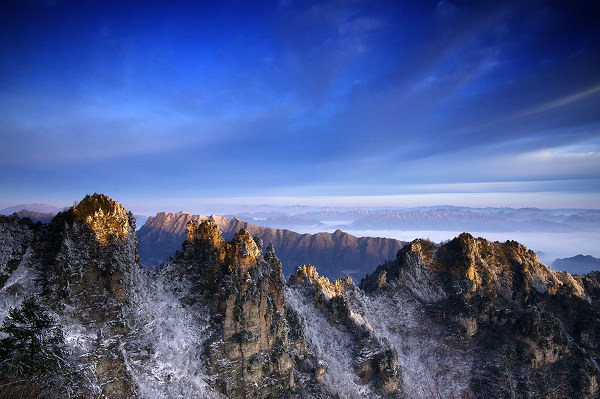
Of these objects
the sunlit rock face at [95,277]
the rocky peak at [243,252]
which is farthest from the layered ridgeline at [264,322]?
the rocky peak at [243,252]

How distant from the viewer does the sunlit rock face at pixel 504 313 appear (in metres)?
45.8

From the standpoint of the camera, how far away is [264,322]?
121 ft

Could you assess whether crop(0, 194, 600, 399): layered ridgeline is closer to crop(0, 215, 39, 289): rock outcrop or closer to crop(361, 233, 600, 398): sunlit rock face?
crop(0, 215, 39, 289): rock outcrop

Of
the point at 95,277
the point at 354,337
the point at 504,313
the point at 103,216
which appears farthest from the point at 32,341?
the point at 504,313

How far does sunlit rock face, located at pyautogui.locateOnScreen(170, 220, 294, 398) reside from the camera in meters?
33.8

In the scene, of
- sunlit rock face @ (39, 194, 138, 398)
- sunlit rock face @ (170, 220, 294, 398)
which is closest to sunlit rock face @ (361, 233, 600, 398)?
sunlit rock face @ (170, 220, 294, 398)

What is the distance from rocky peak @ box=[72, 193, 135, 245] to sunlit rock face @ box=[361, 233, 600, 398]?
44964 millimetres

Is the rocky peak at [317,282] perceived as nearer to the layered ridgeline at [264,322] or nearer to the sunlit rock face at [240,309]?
the layered ridgeline at [264,322]

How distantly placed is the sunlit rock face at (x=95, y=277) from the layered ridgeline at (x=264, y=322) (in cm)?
11

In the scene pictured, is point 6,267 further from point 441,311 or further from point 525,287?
point 525,287

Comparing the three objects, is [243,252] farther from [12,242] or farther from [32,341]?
[12,242]

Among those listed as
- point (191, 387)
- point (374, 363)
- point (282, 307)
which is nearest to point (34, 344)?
point (191, 387)

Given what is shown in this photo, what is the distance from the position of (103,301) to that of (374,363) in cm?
3426

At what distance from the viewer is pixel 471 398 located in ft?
143
